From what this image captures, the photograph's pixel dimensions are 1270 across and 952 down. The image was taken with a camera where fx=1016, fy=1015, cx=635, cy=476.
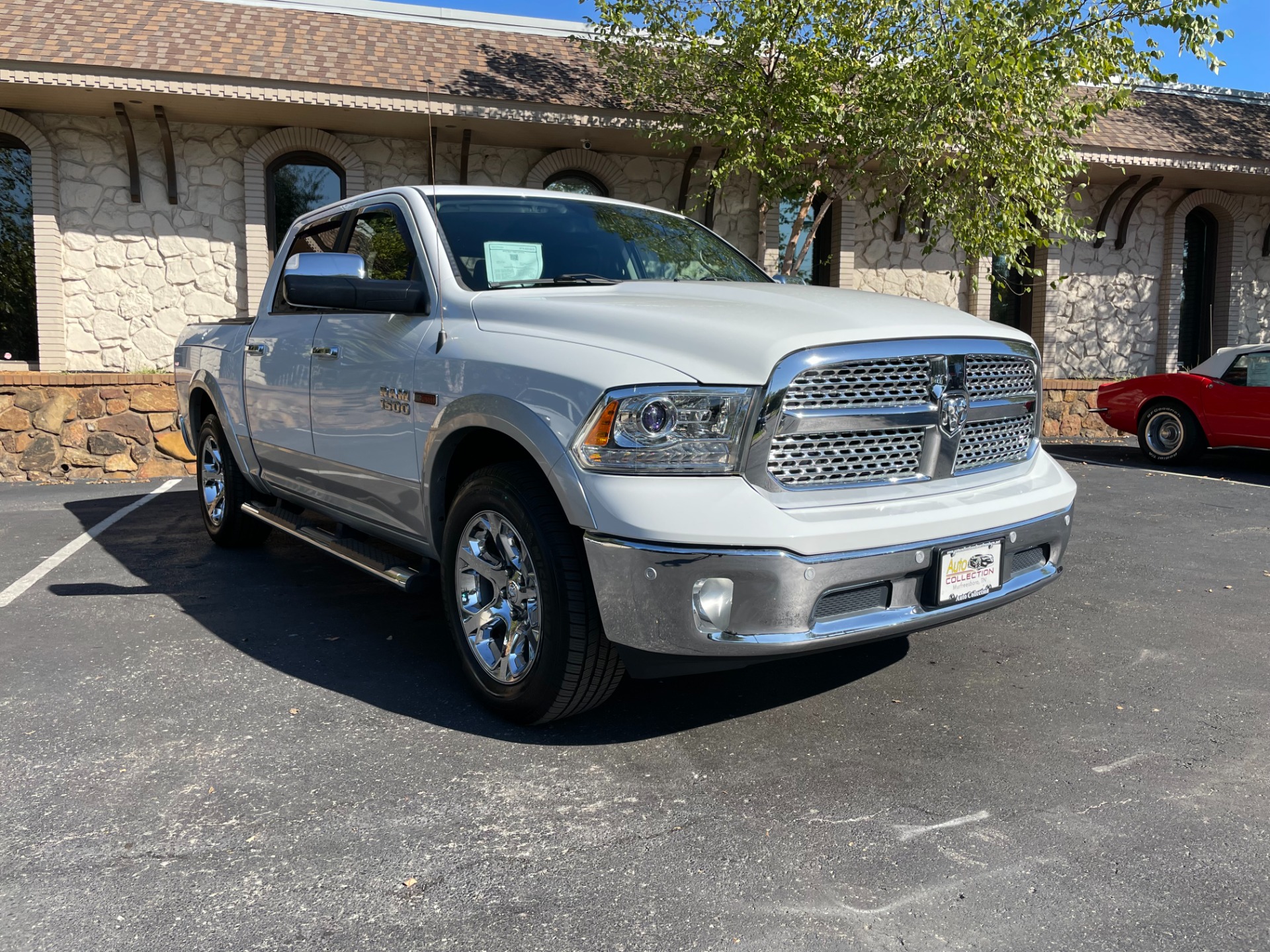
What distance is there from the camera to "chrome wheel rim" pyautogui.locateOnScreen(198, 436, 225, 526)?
6317 mm

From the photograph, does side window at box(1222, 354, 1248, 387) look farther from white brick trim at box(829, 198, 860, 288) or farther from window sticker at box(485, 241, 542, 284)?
window sticker at box(485, 241, 542, 284)

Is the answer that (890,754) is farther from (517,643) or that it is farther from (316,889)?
(316,889)

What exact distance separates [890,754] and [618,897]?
1194mm

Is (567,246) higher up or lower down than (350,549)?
higher up

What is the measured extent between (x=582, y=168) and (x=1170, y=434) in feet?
27.0

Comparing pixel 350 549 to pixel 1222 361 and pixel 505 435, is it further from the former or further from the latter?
pixel 1222 361

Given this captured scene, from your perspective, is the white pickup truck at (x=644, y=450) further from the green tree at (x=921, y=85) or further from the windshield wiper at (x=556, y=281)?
the green tree at (x=921, y=85)

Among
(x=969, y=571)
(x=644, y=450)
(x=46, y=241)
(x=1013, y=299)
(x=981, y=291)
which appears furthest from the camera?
(x=1013, y=299)

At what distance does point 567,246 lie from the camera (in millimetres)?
4281

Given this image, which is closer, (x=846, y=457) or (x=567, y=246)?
(x=846, y=457)

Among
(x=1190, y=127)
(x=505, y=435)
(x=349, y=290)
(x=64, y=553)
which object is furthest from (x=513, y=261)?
(x=1190, y=127)

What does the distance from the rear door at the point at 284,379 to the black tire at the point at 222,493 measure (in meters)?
0.74

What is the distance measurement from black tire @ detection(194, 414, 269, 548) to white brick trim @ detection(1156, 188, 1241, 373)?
15866mm

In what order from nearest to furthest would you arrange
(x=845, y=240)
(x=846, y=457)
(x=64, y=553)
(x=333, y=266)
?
(x=846, y=457) < (x=333, y=266) < (x=64, y=553) < (x=845, y=240)
